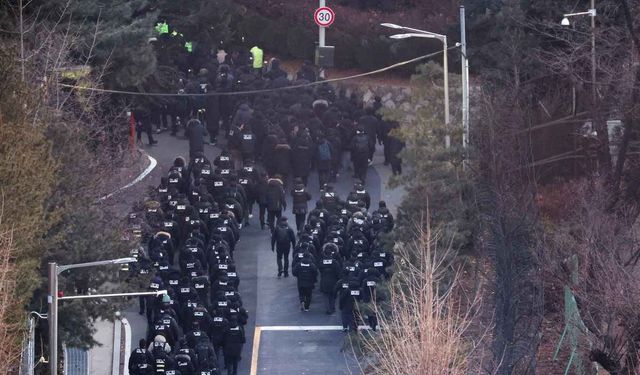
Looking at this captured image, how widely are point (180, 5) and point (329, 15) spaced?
5.45 meters

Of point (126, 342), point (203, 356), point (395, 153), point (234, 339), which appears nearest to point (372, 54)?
point (395, 153)

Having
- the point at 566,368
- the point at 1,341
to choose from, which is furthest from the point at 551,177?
the point at 1,341

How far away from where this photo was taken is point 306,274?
117ft

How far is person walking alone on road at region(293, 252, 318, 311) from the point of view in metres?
35.5

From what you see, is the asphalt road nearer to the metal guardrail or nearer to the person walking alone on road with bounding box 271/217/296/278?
the person walking alone on road with bounding box 271/217/296/278

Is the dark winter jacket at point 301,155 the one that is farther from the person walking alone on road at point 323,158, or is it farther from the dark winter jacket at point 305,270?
the dark winter jacket at point 305,270

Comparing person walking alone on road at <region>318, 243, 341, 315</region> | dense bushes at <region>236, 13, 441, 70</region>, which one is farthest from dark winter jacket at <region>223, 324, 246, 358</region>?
dense bushes at <region>236, 13, 441, 70</region>

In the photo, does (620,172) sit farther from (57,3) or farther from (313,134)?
(57,3)

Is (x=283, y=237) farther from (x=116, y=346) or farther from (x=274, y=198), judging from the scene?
(x=116, y=346)

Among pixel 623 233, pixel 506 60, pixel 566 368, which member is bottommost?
pixel 566 368

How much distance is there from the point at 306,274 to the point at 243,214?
5.42 metres

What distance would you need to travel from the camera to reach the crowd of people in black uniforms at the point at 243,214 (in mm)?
33094

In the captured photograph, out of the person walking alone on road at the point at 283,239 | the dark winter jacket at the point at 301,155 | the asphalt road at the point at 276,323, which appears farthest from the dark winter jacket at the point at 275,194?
the dark winter jacket at the point at 301,155

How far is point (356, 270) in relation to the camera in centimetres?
3500
